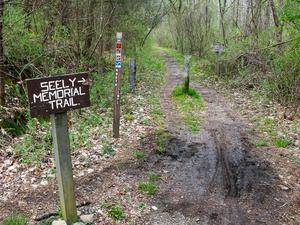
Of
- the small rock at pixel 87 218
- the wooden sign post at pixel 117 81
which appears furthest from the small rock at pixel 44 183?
the wooden sign post at pixel 117 81

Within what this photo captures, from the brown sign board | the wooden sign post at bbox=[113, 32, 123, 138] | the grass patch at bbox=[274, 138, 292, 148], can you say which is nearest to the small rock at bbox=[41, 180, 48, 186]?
the brown sign board

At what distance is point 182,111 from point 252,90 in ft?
12.7

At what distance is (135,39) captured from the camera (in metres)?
15.0

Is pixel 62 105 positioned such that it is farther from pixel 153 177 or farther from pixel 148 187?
pixel 153 177

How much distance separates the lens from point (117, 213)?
3992 millimetres

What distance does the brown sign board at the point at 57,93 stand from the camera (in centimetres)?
310

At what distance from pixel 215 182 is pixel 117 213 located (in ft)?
5.52

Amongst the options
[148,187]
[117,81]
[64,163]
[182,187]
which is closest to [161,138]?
[117,81]

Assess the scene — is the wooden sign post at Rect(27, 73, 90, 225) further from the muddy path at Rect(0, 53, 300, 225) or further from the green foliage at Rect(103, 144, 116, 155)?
the green foliage at Rect(103, 144, 116, 155)

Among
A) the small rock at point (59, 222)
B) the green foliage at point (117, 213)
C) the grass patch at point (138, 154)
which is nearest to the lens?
the small rock at point (59, 222)

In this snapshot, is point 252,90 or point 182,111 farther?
point 252,90

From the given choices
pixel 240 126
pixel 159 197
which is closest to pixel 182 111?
pixel 240 126

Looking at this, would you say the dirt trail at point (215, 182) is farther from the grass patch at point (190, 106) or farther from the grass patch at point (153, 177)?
the grass patch at point (190, 106)

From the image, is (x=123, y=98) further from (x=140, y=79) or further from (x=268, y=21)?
(x=268, y=21)
